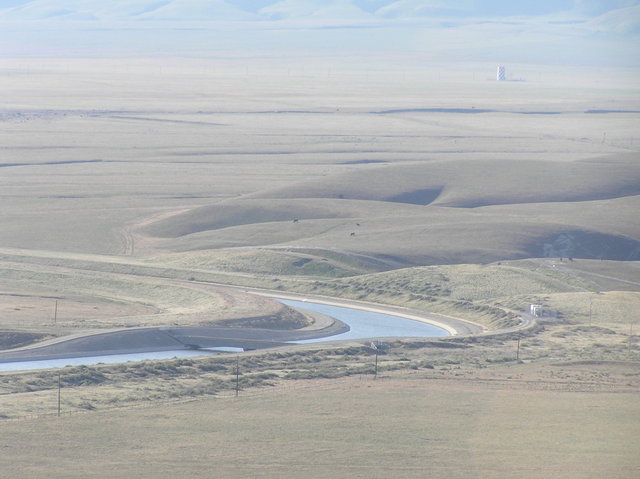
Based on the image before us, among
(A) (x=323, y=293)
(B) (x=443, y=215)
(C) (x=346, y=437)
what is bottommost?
(A) (x=323, y=293)

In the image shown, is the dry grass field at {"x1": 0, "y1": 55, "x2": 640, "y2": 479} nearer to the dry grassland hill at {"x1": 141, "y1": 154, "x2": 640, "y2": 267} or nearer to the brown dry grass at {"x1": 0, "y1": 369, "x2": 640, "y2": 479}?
the brown dry grass at {"x1": 0, "y1": 369, "x2": 640, "y2": 479}

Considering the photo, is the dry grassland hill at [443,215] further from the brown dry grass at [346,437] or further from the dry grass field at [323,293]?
the brown dry grass at [346,437]

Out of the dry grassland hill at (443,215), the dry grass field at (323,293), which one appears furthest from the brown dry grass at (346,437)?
the dry grassland hill at (443,215)

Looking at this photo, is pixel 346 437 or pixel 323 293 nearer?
pixel 346 437

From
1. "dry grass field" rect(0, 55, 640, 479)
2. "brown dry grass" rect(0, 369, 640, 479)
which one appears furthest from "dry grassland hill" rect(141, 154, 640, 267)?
"brown dry grass" rect(0, 369, 640, 479)

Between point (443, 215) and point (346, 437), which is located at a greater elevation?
point (346, 437)

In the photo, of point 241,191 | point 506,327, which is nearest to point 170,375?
point 506,327

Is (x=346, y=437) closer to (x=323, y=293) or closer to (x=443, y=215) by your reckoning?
(x=323, y=293)

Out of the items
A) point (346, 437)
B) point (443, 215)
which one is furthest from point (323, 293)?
point (346, 437)
